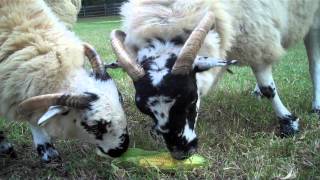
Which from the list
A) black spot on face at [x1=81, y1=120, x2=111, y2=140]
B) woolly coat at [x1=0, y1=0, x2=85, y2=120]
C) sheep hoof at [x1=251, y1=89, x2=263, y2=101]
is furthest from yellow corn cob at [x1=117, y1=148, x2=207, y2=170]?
sheep hoof at [x1=251, y1=89, x2=263, y2=101]

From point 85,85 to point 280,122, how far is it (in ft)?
8.25

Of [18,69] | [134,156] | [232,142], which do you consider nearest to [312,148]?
[232,142]

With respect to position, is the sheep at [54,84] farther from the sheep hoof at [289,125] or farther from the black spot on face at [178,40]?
the sheep hoof at [289,125]

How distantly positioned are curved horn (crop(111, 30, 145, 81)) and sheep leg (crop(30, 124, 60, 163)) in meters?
1.19

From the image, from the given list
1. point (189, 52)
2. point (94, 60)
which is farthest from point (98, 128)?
point (189, 52)

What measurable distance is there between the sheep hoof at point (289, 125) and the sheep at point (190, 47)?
1cm

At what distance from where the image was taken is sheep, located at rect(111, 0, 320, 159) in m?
4.99

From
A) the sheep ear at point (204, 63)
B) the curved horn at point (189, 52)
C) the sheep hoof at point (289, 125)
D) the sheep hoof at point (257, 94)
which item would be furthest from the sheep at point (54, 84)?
the sheep hoof at point (257, 94)

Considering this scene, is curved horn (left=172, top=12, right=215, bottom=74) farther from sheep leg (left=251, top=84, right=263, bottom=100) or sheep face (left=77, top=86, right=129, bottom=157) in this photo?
sheep leg (left=251, top=84, right=263, bottom=100)

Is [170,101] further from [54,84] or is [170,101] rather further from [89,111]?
[54,84]

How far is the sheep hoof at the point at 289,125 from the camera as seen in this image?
610cm

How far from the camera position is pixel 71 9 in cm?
824

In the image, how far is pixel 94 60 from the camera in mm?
5250

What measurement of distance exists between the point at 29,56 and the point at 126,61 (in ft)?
2.93
